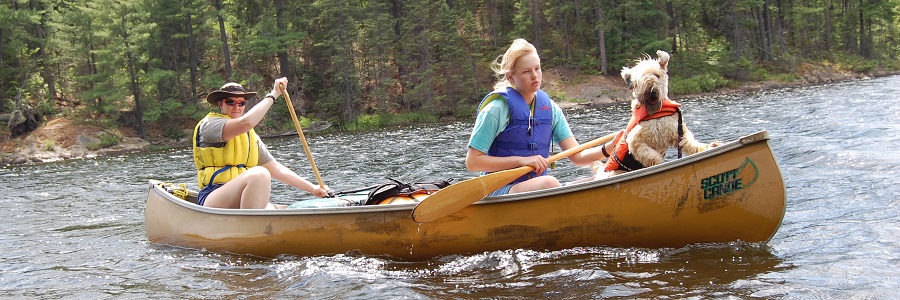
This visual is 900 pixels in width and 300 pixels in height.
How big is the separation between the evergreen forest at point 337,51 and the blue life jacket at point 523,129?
2451cm

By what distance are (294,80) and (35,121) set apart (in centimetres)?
1095

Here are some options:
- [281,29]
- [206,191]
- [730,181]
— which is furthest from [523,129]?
[281,29]

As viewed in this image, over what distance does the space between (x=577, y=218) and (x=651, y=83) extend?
1.06 m

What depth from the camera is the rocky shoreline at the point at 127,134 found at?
78.1 ft

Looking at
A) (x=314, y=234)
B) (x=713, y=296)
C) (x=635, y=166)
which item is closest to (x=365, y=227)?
(x=314, y=234)

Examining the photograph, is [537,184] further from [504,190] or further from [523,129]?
[523,129]

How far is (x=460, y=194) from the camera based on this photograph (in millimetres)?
4969

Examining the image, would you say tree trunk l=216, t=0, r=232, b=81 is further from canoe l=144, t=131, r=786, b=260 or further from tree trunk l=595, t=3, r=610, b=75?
canoe l=144, t=131, r=786, b=260

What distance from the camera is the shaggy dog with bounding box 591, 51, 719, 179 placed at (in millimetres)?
4754

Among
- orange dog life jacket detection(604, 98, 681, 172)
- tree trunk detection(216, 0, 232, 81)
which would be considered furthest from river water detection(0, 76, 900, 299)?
tree trunk detection(216, 0, 232, 81)

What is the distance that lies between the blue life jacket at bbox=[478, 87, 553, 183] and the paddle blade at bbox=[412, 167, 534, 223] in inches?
11.6

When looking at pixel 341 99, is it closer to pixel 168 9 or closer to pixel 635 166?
pixel 168 9

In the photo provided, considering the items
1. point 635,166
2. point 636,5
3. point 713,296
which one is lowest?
point 713,296

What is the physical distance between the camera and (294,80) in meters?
33.3
